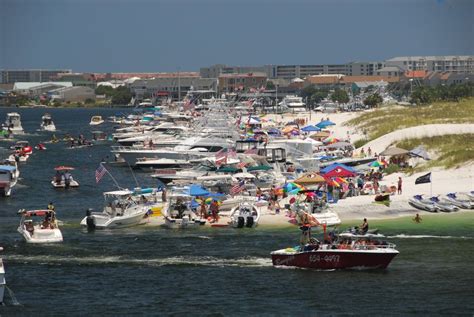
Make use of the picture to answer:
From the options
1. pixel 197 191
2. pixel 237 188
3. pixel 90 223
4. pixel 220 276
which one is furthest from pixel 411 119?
pixel 220 276

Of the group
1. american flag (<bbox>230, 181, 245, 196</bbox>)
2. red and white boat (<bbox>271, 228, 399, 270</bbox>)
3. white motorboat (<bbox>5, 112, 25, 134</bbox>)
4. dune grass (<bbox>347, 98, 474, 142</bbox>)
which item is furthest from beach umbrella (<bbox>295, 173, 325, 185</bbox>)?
white motorboat (<bbox>5, 112, 25, 134</bbox>)

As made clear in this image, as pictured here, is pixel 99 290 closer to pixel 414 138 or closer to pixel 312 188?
pixel 312 188

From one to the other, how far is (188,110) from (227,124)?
45105 mm

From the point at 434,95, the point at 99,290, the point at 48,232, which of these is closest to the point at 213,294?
the point at 99,290

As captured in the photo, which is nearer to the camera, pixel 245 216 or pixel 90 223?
pixel 245 216

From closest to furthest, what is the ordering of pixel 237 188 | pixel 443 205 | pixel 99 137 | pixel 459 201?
pixel 443 205, pixel 459 201, pixel 237 188, pixel 99 137

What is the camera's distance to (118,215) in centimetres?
6359

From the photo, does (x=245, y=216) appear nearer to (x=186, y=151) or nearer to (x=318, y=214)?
(x=318, y=214)

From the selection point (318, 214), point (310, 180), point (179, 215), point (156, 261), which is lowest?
point (156, 261)

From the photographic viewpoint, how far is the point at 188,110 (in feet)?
573

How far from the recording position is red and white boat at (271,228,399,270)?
4909 centimetres

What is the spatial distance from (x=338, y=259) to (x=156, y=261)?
29.2ft

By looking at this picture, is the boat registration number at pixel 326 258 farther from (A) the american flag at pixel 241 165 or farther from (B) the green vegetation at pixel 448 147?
(A) the american flag at pixel 241 165

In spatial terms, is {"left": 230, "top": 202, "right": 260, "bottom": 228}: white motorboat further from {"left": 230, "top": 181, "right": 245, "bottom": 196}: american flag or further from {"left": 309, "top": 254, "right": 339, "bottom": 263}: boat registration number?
{"left": 309, "top": 254, "right": 339, "bottom": 263}: boat registration number
